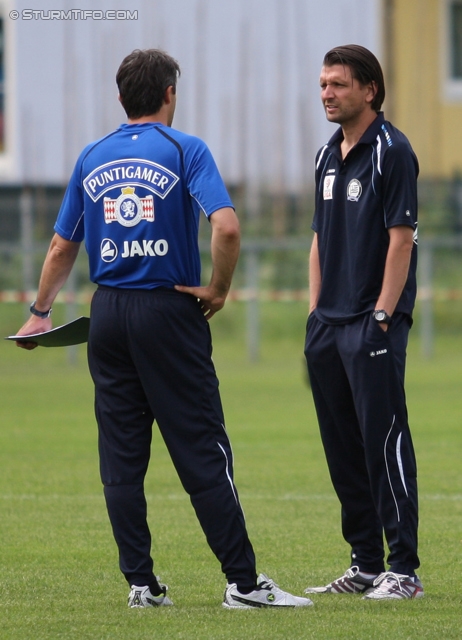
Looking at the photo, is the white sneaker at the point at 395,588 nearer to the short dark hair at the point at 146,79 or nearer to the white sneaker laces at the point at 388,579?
the white sneaker laces at the point at 388,579

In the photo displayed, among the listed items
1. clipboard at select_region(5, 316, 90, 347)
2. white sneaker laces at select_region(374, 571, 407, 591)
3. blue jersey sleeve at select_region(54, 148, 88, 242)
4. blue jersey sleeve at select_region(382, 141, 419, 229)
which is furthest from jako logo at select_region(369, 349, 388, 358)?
blue jersey sleeve at select_region(54, 148, 88, 242)

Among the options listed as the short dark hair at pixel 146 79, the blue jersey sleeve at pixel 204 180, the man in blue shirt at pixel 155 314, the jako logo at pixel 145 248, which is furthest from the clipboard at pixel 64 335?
the short dark hair at pixel 146 79

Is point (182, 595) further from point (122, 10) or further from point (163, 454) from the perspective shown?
point (122, 10)

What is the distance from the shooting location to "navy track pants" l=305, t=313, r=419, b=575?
5309 mm

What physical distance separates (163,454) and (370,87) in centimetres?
581

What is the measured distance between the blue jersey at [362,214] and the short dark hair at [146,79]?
2.74ft

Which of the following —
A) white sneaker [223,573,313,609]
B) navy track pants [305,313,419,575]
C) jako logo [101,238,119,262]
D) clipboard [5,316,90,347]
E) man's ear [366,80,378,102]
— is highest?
man's ear [366,80,378,102]

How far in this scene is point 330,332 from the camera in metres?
5.48

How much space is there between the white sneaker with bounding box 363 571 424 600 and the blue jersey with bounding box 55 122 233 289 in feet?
4.78

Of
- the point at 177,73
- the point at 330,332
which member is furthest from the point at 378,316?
the point at 177,73

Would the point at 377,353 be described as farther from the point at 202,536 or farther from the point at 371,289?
the point at 202,536

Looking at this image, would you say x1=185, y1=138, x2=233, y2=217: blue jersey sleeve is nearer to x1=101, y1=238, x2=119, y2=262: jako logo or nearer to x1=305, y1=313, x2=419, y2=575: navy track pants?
x1=101, y1=238, x2=119, y2=262: jako logo

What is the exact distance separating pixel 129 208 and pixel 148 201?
8 cm

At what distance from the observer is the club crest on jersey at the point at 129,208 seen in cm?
502
